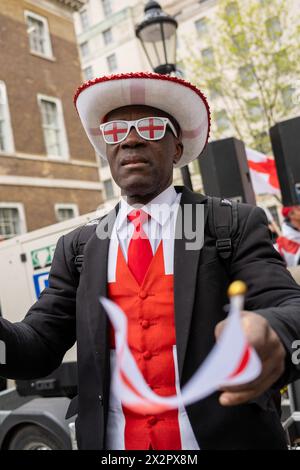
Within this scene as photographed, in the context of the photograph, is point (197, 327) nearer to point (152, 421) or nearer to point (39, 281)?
point (152, 421)

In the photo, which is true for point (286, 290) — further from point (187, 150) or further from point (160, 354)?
point (187, 150)

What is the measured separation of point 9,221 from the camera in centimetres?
1294

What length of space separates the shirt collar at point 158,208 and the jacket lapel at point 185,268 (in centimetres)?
4

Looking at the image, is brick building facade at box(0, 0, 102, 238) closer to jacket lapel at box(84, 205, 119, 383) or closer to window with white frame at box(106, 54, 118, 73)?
jacket lapel at box(84, 205, 119, 383)

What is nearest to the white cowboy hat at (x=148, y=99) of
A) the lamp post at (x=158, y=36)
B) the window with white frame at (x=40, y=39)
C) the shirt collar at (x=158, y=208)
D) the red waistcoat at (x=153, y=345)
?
the shirt collar at (x=158, y=208)

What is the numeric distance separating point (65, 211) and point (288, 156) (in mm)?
12291

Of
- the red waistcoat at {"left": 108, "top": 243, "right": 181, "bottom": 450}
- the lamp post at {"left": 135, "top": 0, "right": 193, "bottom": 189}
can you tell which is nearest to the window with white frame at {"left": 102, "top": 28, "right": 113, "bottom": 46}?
the lamp post at {"left": 135, "top": 0, "right": 193, "bottom": 189}

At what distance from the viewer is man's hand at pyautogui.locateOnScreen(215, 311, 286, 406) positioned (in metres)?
0.73

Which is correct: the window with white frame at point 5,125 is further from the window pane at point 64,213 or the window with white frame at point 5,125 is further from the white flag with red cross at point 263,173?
the window pane at point 64,213

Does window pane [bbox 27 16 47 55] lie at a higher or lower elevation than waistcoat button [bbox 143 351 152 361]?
higher

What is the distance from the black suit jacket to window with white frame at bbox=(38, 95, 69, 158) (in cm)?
443

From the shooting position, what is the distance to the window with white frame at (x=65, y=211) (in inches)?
597

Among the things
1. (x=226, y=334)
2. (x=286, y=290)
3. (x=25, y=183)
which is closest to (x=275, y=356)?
(x=226, y=334)

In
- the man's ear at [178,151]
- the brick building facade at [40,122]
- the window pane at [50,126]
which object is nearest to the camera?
the man's ear at [178,151]
